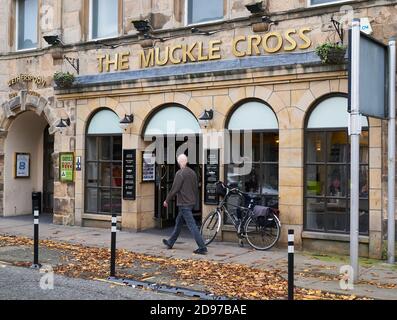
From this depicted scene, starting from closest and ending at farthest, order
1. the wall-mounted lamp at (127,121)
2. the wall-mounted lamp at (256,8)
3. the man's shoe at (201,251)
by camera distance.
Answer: the man's shoe at (201,251) → the wall-mounted lamp at (256,8) → the wall-mounted lamp at (127,121)

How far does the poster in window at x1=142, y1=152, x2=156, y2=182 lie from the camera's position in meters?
14.0

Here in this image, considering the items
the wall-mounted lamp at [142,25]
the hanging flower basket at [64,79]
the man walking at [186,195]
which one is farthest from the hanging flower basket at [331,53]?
the hanging flower basket at [64,79]

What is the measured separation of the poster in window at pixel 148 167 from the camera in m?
14.0

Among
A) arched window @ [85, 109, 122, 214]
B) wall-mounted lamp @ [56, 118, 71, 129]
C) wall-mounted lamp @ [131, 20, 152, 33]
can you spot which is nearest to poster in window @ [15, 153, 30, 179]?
wall-mounted lamp @ [56, 118, 71, 129]

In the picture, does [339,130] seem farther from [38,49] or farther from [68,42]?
[38,49]

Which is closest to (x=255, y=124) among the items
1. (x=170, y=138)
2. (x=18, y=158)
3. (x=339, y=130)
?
(x=339, y=130)

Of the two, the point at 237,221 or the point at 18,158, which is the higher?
the point at 18,158

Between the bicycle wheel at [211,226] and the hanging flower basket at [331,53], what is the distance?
3.85 m

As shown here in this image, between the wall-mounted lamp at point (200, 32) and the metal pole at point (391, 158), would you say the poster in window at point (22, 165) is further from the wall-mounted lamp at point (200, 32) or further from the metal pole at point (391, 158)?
the metal pole at point (391, 158)

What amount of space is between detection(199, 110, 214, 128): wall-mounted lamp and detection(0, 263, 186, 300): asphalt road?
203 inches

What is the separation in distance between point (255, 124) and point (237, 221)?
218 centimetres

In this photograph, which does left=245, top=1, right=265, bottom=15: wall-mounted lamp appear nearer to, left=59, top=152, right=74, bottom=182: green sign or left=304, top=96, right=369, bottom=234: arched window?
left=304, top=96, right=369, bottom=234: arched window

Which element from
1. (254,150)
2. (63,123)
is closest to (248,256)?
(254,150)
